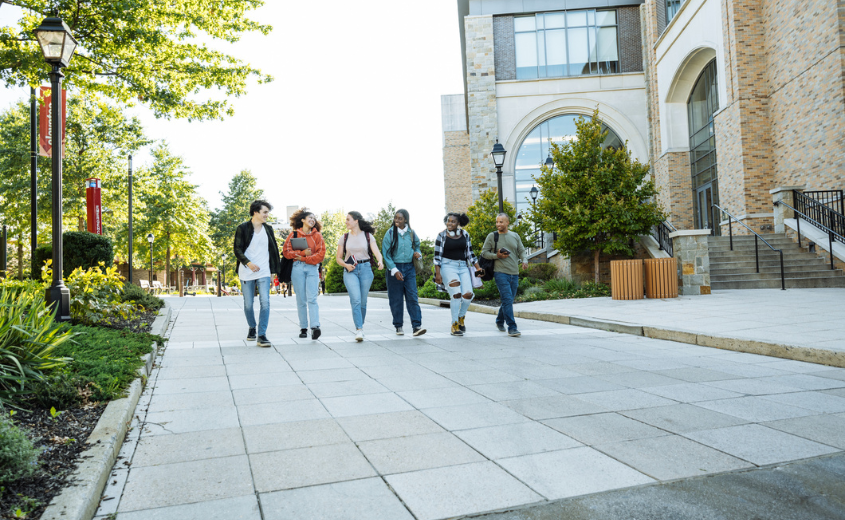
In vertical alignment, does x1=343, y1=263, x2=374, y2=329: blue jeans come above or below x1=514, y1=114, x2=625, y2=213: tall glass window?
below

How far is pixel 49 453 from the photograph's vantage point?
3.04m

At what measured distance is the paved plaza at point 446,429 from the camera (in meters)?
2.71

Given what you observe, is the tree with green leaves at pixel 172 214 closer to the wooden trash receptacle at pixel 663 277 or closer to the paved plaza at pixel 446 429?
the wooden trash receptacle at pixel 663 277

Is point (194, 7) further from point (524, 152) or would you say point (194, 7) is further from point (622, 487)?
point (524, 152)

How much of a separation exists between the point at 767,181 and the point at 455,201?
74.3ft

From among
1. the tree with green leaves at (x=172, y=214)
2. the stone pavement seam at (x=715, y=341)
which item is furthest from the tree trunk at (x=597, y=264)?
the tree with green leaves at (x=172, y=214)

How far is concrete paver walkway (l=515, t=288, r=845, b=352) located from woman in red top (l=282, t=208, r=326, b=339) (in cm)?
486

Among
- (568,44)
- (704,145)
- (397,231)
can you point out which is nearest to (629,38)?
(568,44)

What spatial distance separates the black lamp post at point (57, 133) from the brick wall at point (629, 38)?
25637 millimetres

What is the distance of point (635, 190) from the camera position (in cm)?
1558

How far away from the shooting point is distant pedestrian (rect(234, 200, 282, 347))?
754 centimetres

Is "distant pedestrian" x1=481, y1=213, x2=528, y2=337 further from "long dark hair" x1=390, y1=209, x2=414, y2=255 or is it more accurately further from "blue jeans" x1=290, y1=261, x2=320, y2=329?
"blue jeans" x1=290, y1=261, x2=320, y2=329

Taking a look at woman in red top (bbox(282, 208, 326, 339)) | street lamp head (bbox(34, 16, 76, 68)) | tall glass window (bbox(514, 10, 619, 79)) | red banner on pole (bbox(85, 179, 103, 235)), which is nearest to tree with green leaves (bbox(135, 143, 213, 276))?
red banner on pole (bbox(85, 179, 103, 235))

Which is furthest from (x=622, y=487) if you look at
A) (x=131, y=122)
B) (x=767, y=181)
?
(x=131, y=122)
